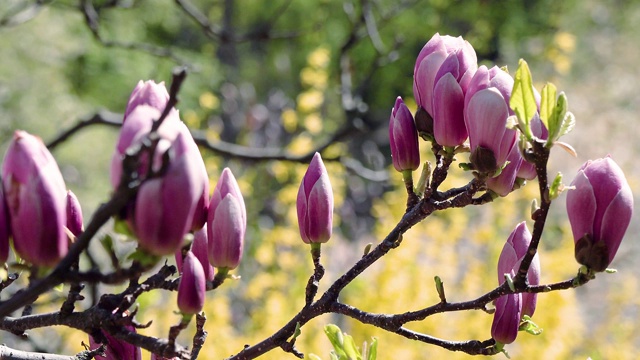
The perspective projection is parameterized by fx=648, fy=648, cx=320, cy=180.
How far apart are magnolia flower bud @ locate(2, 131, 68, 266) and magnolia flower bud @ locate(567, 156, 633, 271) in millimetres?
443

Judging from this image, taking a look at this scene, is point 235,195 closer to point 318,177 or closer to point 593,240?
point 318,177

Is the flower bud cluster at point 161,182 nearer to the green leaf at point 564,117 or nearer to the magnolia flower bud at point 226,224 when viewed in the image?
the magnolia flower bud at point 226,224

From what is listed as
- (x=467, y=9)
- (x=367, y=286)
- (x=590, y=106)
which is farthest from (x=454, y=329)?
(x=590, y=106)

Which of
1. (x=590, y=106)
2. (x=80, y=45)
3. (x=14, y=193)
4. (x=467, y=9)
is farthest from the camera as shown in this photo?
(x=590, y=106)

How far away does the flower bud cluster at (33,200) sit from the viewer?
1.50 ft

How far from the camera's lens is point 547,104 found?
0.57 meters

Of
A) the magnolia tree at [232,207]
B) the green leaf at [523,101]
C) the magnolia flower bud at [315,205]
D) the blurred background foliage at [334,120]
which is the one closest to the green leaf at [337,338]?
the magnolia tree at [232,207]

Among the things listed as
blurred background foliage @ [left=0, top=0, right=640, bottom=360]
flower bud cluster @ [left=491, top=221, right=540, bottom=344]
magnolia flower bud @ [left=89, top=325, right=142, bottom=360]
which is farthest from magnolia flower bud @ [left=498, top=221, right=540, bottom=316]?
blurred background foliage @ [left=0, top=0, right=640, bottom=360]

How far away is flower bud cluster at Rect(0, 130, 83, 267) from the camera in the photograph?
0.46 metres

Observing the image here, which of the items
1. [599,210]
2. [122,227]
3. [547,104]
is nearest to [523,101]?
[547,104]

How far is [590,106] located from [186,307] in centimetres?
1267

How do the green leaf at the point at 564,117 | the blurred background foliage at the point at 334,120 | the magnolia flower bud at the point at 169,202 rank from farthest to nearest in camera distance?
the blurred background foliage at the point at 334,120 < the green leaf at the point at 564,117 < the magnolia flower bud at the point at 169,202

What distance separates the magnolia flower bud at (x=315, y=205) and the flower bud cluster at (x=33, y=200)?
0.29m

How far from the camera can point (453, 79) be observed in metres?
0.65
